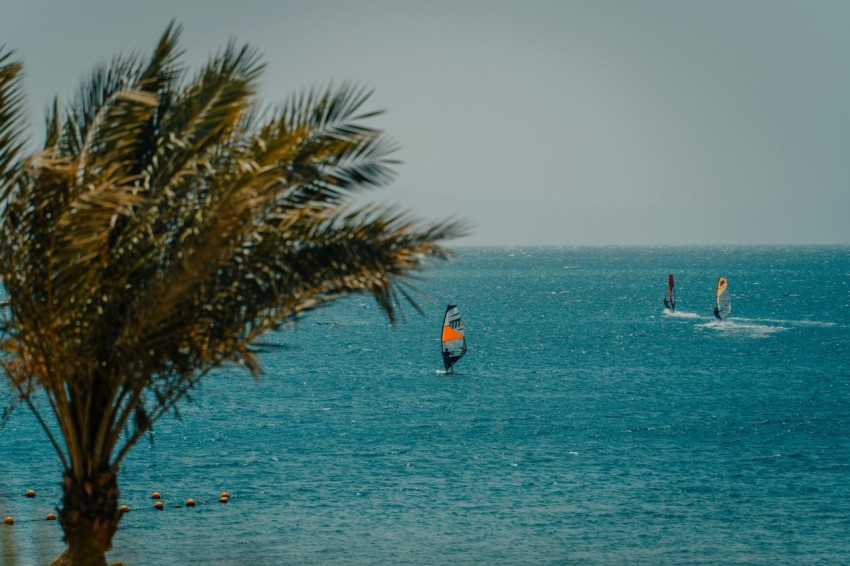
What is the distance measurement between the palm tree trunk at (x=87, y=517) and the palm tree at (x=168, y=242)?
0.02 m

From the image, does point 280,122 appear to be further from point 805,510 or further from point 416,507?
point 805,510

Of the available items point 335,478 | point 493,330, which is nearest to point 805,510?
point 335,478

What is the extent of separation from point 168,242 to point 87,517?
347 cm

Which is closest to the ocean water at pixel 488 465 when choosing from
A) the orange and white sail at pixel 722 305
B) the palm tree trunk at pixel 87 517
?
the palm tree trunk at pixel 87 517

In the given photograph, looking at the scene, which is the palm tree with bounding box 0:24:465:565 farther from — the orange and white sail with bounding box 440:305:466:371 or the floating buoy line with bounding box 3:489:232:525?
the orange and white sail with bounding box 440:305:466:371

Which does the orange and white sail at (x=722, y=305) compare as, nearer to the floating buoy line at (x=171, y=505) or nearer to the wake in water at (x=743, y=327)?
the wake in water at (x=743, y=327)

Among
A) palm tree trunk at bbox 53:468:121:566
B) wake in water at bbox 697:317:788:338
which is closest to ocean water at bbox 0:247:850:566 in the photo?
palm tree trunk at bbox 53:468:121:566

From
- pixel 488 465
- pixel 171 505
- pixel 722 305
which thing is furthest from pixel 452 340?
pixel 722 305

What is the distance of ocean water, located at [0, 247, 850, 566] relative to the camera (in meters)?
37.4

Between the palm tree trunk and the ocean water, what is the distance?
102 inches

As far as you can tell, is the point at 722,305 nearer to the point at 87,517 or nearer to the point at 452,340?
the point at 452,340

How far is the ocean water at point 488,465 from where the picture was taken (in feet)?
123

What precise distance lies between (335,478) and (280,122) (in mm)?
38274

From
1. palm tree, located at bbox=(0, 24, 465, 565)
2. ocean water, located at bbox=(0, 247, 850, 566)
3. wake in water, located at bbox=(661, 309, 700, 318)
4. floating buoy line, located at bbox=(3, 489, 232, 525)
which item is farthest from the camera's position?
wake in water, located at bbox=(661, 309, 700, 318)
